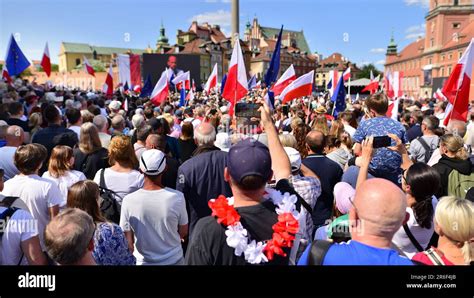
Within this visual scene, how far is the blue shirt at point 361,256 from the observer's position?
5.95 feet

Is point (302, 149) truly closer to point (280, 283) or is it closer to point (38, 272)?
point (280, 283)

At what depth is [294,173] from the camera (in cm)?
339

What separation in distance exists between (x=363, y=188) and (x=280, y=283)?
674 millimetres

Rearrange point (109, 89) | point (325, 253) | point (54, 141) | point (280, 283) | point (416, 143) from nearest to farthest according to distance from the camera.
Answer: point (325, 253) < point (280, 283) < point (54, 141) < point (416, 143) < point (109, 89)

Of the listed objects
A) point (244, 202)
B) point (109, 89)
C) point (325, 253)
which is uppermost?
point (109, 89)

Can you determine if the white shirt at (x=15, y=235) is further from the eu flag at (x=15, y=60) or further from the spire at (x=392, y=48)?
the spire at (x=392, y=48)

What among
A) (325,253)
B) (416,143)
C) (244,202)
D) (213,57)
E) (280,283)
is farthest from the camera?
(213,57)

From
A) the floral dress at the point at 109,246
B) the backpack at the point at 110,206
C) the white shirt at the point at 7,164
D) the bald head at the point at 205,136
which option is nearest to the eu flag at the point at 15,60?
the white shirt at the point at 7,164

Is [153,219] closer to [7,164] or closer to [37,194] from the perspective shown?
[37,194]

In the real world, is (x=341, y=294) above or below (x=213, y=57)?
below

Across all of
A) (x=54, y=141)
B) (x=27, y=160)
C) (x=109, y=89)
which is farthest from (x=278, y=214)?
(x=109, y=89)

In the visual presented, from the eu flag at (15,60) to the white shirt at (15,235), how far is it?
37.0ft

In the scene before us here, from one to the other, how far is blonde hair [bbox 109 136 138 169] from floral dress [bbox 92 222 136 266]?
4.19ft

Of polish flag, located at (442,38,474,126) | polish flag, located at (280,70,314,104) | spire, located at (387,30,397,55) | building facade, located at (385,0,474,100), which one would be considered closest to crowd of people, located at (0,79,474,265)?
polish flag, located at (442,38,474,126)
